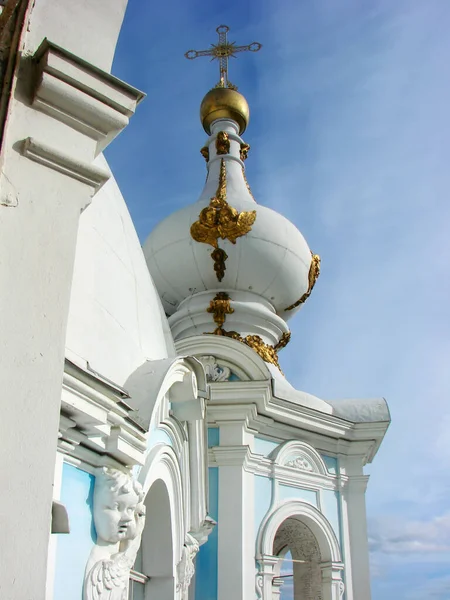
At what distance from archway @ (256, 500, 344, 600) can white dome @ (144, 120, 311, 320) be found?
4223 millimetres

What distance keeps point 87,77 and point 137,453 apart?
9.42ft

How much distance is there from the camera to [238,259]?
1326 cm

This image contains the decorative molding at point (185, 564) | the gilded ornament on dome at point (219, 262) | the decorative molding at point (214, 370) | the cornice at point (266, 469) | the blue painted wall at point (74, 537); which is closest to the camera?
the blue painted wall at point (74, 537)

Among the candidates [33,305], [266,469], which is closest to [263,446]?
[266,469]

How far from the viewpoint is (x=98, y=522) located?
4.88 metres

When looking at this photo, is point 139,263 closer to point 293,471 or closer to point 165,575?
point 165,575

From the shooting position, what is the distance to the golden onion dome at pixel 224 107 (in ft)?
52.2

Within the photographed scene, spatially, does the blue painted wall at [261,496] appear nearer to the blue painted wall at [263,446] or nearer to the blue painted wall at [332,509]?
the blue painted wall at [263,446]

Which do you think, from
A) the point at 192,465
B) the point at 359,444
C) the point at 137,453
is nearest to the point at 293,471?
the point at 359,444

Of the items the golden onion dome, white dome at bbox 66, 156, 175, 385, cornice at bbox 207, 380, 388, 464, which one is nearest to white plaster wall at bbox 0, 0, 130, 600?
white dome at bbox 66, 156, 175, 385

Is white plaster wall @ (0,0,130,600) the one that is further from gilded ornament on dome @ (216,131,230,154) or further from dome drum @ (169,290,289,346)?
gilded ornament on dome @ (216,131,230,154)

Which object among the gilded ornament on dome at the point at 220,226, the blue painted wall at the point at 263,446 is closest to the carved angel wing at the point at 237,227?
the gilded ornament on dome at the point at 220,226

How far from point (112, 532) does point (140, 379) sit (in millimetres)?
1280

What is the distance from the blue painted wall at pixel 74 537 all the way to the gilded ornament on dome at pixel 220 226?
8581mm
